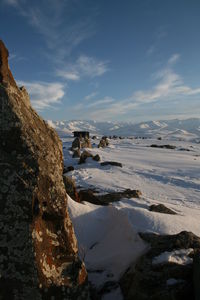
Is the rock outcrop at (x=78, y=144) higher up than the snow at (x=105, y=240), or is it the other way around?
the rock outcrop at (x=78, y=144)

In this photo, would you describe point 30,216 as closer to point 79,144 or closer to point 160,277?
point 160,277

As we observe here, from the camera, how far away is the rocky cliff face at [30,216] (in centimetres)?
210

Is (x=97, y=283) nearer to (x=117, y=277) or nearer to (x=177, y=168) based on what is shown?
(x=117, y=277)

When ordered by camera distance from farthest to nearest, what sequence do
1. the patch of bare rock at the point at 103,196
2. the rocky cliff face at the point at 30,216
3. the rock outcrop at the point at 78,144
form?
the rock outcrop at the point at 78,144 → the patch of bare rock at the point at 103,196 → the rocky cliff face at the point at 30,216

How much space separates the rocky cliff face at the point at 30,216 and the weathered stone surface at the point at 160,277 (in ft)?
2.06

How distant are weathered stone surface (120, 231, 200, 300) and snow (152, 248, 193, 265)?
5 centimetres

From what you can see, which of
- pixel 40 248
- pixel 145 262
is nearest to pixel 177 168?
pixel 145 262

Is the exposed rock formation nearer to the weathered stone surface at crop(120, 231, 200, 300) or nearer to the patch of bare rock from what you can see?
the patch of bare rock

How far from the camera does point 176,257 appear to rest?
2.81 metres

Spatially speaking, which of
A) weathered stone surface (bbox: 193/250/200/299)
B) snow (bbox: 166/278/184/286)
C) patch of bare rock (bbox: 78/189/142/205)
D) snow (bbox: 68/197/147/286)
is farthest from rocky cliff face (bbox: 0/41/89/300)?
patch of bare rock (bbox: 78/189/142/205)

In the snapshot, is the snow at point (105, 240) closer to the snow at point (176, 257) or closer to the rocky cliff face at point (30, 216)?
the snow at point (176, 257)

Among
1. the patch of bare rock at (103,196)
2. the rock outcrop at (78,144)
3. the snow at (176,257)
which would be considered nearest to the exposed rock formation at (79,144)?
the rock outcrop at (78,144)

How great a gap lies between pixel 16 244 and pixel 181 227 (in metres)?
3.15

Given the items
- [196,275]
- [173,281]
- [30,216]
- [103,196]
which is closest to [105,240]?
[173,281]
